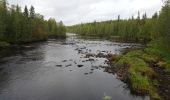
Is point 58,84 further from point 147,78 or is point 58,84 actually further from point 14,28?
point 14,28

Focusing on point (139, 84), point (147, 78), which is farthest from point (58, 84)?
point (147, 78)

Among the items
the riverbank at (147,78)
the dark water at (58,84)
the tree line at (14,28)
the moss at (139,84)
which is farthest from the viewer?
the tree line at (14,28)

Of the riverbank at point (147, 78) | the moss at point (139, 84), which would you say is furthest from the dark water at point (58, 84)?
the riverbank at point (147, 78)

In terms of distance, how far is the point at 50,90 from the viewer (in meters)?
28.9

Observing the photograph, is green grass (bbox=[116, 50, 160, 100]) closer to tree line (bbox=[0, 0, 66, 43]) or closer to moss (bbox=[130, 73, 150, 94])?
moss (bbox=[130, 73, 150, 94])

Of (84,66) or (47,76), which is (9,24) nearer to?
(84,66)

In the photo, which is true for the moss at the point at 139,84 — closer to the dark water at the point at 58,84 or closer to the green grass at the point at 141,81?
the green grass at the point at 141,81

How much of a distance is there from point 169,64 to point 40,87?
1005 inches

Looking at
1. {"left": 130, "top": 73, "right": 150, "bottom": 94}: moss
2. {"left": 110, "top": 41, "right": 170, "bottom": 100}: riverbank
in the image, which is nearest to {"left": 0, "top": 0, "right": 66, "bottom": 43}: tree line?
{"left": 110, "top": 41, "right": 170, "bottom": 100}: riverbank

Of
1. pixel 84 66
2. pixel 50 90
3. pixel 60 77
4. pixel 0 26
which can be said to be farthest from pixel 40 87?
pixel 0 26

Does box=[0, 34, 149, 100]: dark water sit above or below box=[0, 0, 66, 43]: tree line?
below

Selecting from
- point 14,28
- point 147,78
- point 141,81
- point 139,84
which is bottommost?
Answer: point 139,84

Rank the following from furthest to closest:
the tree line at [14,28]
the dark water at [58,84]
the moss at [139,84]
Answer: the tree line at [14,28], the moss at [139,84], the dark water at [58,84]

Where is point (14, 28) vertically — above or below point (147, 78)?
above
